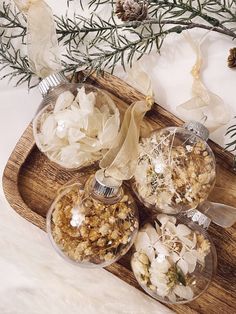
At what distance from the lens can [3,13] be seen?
92 cm

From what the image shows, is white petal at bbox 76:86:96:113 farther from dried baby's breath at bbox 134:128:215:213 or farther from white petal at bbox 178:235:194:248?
white petal at bbox 178:235:194:248

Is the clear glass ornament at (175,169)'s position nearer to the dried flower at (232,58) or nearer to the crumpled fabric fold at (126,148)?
the crumpled fabric fold at (126,148)

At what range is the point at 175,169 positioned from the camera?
83cm

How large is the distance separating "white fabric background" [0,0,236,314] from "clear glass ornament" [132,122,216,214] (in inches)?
4.0

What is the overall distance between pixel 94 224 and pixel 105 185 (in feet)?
0.23

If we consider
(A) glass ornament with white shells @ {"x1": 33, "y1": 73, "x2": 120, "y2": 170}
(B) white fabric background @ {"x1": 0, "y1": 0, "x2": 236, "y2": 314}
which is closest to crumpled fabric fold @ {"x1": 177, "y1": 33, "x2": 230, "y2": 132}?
(B) white fabric background @ {"x1": 0, "y1": 0, "x2": 236, "y2": 314}

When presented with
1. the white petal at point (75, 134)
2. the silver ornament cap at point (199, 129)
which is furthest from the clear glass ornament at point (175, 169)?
the white petal at point (75, 134)

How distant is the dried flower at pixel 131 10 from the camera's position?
0.87 metres

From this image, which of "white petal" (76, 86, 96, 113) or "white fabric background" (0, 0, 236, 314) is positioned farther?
"white fabric background" (0, 0, 236, 314)

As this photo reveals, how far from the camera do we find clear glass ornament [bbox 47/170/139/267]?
33.1 inches

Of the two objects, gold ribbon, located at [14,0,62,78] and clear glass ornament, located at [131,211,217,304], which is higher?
gold ribbon, located at [14,0,62,78]

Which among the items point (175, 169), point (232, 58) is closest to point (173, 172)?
point (175, 169)

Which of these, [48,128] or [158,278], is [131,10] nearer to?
[48,128]

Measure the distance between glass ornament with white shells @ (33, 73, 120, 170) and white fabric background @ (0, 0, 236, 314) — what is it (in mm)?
105
